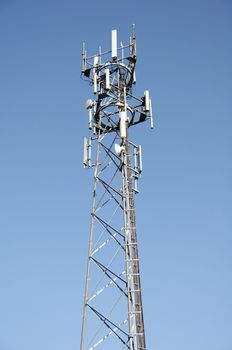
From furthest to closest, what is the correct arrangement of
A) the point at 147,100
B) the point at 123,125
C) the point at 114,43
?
the point at 114,43 → the point at 147,100 → the point at 123,125

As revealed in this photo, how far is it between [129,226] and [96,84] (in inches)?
226

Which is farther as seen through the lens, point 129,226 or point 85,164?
point 85,164

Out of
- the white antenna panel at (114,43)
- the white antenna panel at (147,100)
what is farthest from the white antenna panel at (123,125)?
the white antenna panel at (114,43)

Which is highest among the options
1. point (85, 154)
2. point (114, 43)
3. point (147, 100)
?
point (114, 43)

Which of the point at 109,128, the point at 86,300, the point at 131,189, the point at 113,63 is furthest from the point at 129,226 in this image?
the point at 113,63

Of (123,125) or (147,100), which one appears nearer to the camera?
(123,125)

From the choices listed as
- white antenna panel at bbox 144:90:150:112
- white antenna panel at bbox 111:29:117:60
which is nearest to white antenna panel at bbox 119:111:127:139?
white antenna panel at bbox 144:90:150:112

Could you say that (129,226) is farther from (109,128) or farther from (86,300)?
(109,128)

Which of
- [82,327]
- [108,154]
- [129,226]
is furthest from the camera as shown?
[108,154]

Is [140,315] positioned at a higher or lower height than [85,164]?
lower

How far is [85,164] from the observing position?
21875 millimetres

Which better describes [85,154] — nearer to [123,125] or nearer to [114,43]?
[123,125]

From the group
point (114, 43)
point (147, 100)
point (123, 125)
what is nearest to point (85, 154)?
point (123, 125)

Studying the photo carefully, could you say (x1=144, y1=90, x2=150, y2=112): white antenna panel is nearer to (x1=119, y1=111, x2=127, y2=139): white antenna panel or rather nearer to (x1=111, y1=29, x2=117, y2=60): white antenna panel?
(x1=119, y1=111, x2=127, y2=139): white antenna panel
